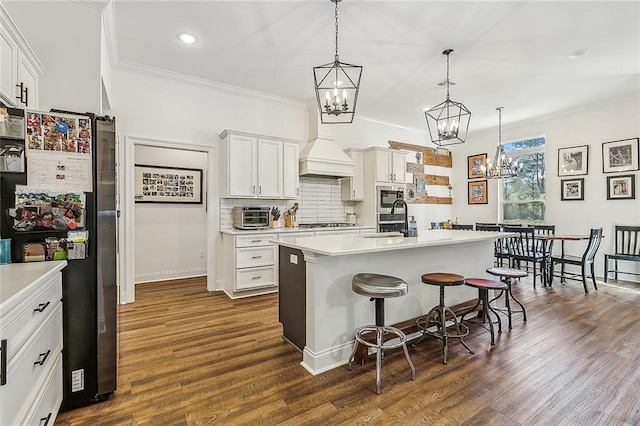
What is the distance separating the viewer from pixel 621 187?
488cm

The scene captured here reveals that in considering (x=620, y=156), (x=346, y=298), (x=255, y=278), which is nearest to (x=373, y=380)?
(x=346, y=298)

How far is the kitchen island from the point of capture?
7.41 feet

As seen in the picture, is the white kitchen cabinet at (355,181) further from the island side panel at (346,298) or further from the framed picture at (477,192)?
the framed picture at (477,192)

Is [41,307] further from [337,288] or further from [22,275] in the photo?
[337,288]

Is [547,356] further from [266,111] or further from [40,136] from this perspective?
[266,111]

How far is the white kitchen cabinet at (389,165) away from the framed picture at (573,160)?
279 cm

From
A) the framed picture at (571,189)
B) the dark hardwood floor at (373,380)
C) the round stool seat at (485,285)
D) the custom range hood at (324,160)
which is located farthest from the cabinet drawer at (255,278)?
the framed picture at (571,189)

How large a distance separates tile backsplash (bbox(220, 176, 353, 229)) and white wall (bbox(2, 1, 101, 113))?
2.39 m

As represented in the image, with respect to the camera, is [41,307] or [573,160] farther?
[573,160]

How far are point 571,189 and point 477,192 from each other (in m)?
1.73

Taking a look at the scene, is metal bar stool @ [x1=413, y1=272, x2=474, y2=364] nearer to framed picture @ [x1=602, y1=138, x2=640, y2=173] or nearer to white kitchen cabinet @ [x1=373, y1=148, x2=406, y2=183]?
white kitchen cabinet @ [x1=373, y1=148, x2=406, y2=183]

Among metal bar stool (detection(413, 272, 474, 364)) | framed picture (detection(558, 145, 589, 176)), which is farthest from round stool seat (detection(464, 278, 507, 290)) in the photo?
framed picture (detection(558, 145, 589, 176))

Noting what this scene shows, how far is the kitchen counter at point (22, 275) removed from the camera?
3.86 ft

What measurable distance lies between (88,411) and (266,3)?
3269 millimetres
